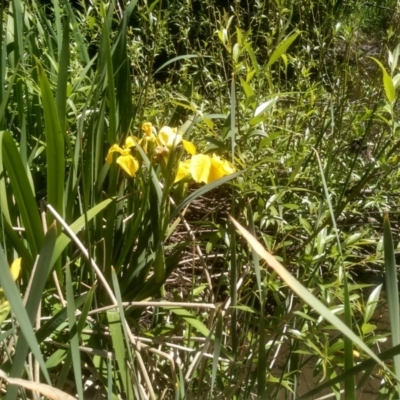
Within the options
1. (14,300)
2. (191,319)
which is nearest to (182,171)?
(191,319)

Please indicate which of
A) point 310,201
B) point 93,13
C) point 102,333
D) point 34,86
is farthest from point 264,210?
point 93,13

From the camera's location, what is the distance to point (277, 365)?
1373mm

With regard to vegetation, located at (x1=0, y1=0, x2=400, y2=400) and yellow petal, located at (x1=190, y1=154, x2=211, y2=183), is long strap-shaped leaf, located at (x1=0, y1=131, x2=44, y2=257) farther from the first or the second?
yellow petal, located at (x1=190, y1=154, x2=211, y2=183)

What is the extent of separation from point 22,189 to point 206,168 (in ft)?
1.01

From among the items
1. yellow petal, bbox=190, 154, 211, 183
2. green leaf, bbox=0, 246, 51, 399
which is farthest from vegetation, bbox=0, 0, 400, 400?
green leaf, bbox=0, 246, 51, 399

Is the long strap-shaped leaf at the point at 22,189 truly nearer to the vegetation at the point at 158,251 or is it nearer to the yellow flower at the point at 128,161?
the vegetation at the point at 158,251

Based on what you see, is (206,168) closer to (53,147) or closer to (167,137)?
(167,137)

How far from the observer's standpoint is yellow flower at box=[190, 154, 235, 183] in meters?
0.99

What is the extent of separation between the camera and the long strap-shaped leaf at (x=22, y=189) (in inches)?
35.7

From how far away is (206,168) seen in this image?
3.25 feet

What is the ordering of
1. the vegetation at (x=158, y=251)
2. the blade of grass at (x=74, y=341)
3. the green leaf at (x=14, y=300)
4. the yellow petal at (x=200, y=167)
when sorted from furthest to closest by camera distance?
the yellow petal at (x=200, y=167) < the vegetation at (x=158, y=251) < the blade of grass at (x=74, y=341) < the green leaf at (x=14, y=300)

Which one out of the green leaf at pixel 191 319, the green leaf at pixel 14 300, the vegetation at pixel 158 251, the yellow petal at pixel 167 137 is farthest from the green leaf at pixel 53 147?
the green leaf at pixel 14 300

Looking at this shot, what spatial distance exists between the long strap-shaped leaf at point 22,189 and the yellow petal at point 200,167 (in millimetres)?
272

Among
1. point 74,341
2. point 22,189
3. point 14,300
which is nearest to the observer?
point 14,300
